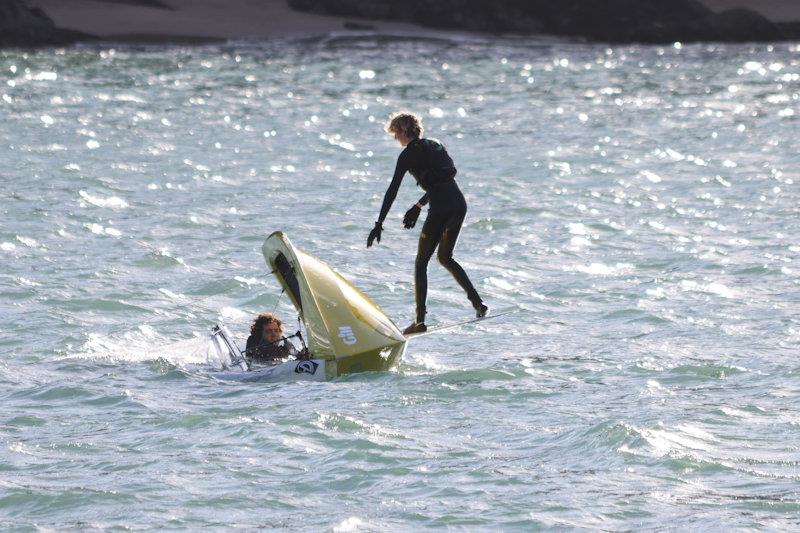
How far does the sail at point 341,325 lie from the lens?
44.6 ft

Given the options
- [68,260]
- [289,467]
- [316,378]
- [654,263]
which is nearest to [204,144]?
[68,260]

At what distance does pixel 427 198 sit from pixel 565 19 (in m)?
58.8

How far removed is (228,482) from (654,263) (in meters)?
11.1

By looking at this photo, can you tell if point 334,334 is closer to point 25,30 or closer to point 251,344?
point 251,344

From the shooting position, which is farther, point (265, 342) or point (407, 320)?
point (407, 320)

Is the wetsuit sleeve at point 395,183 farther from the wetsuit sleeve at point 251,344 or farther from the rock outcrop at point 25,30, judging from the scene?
the rock outcrop at point 25,30

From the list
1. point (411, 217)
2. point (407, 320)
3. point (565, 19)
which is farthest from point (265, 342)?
point (565, 19)

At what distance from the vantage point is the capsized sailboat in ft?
44.5

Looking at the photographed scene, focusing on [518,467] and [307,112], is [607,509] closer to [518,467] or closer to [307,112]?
[518,467]

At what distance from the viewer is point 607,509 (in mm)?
10125

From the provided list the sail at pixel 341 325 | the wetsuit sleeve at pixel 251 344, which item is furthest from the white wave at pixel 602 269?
the wetsuit sleeve at pixel 251 344

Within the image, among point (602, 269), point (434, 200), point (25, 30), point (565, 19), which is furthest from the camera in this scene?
point (565, 19)

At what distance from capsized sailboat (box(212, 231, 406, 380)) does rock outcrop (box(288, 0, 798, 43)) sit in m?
56.6

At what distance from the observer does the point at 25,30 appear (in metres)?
58.1
